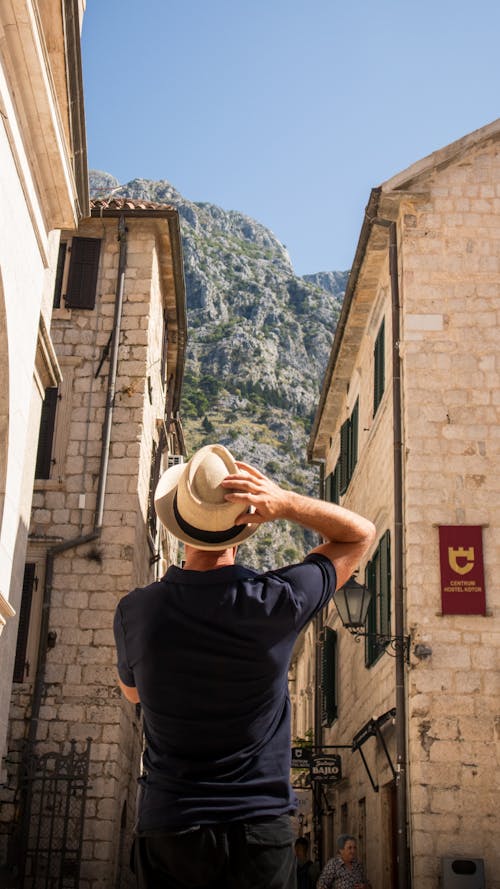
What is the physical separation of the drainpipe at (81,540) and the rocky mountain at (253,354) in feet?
153

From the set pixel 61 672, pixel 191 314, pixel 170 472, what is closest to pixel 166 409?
pixel 61 672

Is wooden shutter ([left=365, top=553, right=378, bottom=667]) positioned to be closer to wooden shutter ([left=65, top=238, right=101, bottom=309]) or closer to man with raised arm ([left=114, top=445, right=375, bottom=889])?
wooden shutter ([left=65, top=238, right=101, bottom=309])

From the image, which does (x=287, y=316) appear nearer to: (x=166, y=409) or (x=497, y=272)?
(x=166, y=409)

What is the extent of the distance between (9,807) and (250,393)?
216 ft

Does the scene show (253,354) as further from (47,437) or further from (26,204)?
(26,204)

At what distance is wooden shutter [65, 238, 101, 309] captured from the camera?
1761cm

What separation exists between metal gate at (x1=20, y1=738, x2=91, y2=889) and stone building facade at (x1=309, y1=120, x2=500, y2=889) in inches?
165

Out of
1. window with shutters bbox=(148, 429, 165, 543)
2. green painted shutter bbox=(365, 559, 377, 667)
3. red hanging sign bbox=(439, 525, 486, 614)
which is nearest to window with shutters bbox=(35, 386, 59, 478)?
window with shutters bbox=(148, 429, 165, 543)

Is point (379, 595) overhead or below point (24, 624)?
A: overhead

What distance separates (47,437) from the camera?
54.8 feet

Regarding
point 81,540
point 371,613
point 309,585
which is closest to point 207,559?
point 309,585

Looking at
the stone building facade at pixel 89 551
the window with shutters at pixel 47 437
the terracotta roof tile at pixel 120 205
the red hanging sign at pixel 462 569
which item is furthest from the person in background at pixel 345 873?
the terracotta roof tile at pixel 120 205

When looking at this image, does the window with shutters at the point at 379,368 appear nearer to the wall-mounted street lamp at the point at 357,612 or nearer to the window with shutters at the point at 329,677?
the wall-mounted street lamp at the point at 357,612

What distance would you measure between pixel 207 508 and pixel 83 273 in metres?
15.7
